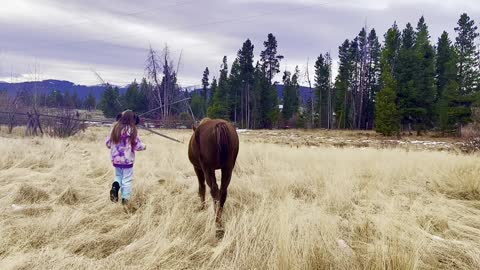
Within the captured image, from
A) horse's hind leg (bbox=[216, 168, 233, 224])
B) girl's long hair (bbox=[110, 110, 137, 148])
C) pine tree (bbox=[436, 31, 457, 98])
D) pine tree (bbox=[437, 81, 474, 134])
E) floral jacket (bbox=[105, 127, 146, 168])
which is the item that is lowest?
horse's hind leg (bbox=[216, 168, 233, 224])

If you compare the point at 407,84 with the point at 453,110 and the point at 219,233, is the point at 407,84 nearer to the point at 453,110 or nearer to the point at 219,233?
the point at 453,110

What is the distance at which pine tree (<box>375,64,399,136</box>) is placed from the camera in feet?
117

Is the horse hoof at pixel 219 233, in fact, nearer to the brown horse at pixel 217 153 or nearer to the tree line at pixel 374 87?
the brown horse at pixel 217 153

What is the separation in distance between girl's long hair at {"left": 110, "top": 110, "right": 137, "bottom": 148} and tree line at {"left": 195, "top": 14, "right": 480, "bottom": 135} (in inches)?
1346

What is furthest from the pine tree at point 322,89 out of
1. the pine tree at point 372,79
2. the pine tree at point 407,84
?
the pine tree at point 407,84

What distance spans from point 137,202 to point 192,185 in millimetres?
1450

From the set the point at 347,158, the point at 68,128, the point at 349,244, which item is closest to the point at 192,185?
the point at 349,244

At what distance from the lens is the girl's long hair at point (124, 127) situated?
18.1ft

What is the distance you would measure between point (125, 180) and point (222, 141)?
5.98 feet

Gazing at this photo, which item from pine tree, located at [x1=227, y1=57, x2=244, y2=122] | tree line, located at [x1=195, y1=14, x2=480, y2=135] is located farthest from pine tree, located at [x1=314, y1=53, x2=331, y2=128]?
pine tree, located at [x1=227, y1=57, x2=244, y2=122]

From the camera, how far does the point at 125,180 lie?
217 inches

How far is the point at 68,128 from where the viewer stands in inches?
741

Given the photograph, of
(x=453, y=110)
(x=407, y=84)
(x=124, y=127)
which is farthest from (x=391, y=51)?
(x=124, y=127)

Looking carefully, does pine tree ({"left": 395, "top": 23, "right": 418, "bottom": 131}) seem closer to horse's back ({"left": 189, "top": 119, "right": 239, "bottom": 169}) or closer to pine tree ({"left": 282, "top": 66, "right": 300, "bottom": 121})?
pine tree ({"left": 282, "top": 66, "right": 300, "bottom": 121})
